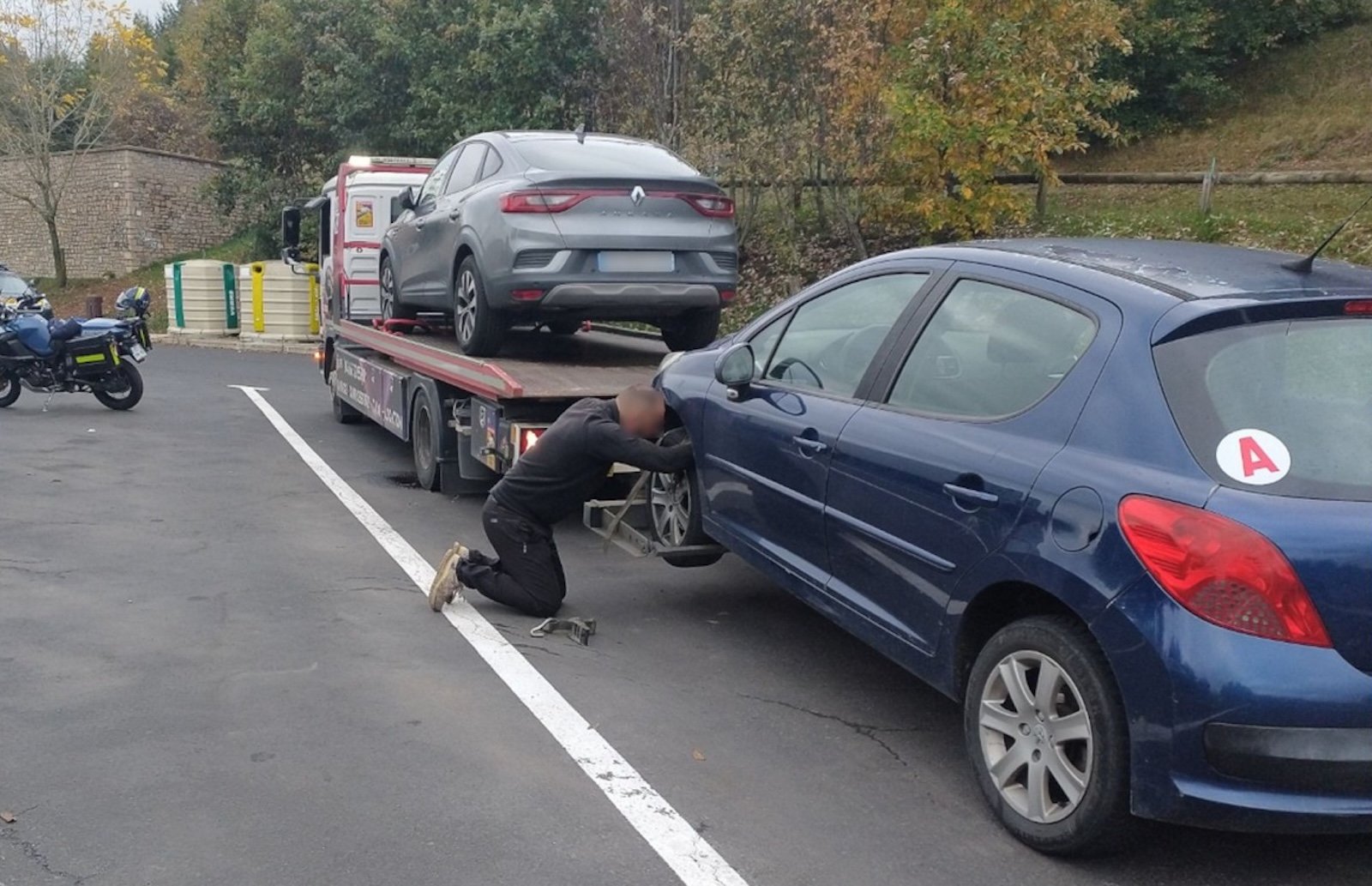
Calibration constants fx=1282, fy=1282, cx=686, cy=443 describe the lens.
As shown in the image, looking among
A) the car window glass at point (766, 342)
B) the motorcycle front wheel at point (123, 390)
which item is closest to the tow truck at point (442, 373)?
the car window glass at point (766, 342)

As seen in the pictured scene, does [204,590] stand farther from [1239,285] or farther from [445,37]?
[445,37]

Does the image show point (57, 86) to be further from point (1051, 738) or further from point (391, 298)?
point (1051, 738)

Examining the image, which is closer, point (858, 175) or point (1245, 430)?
point (1245, 430)

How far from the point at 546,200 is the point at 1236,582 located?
563 centimetres

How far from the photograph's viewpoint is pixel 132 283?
117 feet

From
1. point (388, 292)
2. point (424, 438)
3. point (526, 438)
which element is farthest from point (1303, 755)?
point (388, 292)

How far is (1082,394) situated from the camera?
3.80m

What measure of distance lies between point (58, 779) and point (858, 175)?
13.4m

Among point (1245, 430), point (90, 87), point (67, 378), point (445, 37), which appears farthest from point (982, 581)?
point (90, 87)

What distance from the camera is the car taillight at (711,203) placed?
27.6 ft

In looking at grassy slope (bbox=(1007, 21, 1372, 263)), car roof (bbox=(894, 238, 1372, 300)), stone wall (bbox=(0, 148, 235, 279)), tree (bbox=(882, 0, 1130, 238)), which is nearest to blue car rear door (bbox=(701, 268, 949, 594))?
car roof (bbox=(894, 238, 1372, 300))

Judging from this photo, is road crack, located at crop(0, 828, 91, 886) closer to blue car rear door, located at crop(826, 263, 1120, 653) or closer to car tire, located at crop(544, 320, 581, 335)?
blue car rear door, located at crop(826, 263, 1120, 653)

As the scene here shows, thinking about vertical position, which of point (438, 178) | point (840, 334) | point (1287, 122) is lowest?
point (840, 334)

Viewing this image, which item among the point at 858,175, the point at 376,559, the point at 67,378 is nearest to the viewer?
the point at 376,559
